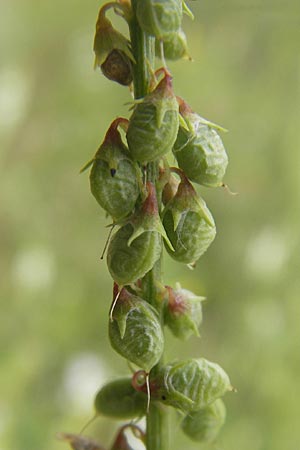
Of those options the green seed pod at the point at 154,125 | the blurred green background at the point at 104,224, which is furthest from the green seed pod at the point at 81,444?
the blurred green background at the point at 104,224

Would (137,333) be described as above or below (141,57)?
below

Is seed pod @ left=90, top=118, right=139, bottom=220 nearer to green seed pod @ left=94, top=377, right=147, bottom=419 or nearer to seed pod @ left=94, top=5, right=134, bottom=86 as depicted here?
seed pod @ left=94, top=5, right=134, bottom=86

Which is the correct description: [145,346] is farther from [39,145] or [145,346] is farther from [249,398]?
[39,145]

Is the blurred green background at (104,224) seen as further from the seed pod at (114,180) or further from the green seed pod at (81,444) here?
the seed pod at (114,180)

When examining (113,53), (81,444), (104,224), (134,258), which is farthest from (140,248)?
(104,224)

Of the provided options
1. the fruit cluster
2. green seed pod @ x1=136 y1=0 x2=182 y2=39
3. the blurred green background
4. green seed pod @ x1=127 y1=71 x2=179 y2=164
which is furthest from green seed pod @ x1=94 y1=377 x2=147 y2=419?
the blurred green background

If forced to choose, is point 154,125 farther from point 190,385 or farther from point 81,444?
point 81,444
